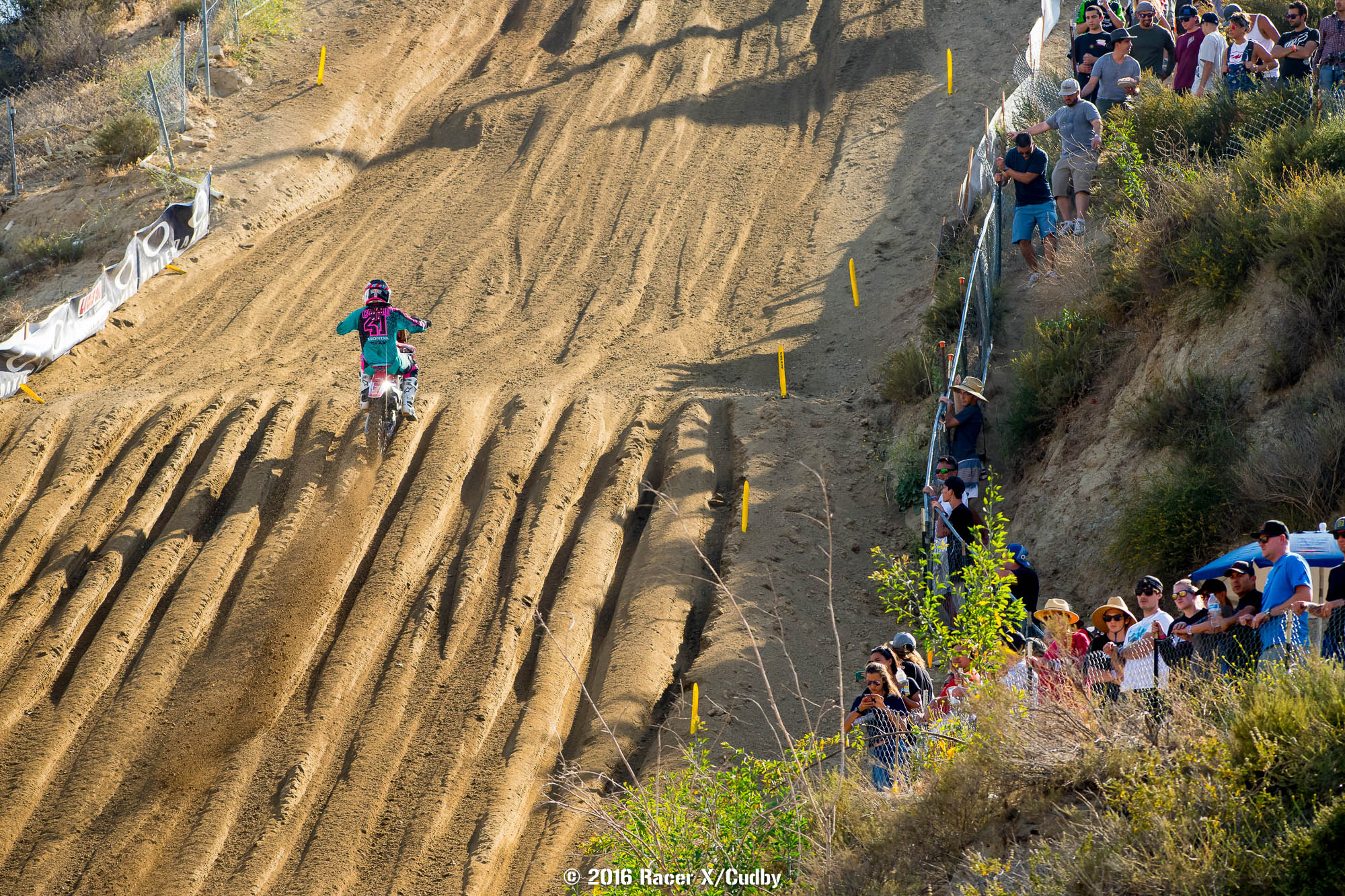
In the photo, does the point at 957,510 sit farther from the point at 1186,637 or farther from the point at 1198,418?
the point at 1186,637

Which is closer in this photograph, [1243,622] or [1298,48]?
[1243,622]

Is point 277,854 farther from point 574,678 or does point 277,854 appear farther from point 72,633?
point 72,633

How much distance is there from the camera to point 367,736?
27.8ft

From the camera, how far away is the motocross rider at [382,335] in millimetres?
11516

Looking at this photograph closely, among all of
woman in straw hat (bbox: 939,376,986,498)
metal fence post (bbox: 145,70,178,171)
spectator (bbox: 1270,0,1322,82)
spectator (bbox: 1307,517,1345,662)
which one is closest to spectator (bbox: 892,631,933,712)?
spectator (bbox: 1307,517,1345,662)

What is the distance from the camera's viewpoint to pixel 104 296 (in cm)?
1503

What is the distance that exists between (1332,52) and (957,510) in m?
6.61

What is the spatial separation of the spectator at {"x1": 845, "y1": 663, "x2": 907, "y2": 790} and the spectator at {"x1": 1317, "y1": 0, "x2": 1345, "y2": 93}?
8187 millimetres

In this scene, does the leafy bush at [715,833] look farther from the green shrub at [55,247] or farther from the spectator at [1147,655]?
the green shrub at [55,247]

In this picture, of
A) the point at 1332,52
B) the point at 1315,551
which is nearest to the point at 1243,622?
the point at 1315,551

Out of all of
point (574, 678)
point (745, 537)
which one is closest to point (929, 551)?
point (745, 537)

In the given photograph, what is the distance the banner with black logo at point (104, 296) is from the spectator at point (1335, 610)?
→ 1426cm

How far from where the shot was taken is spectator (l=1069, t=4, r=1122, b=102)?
1293cm

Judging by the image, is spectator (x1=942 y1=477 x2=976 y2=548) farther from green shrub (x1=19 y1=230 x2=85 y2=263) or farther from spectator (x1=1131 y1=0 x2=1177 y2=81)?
green shrub (x1=19 y1=230 x2=85 y2=263)
